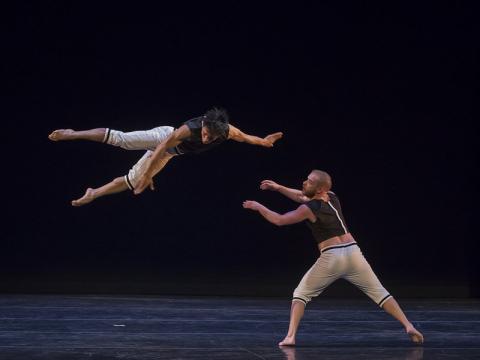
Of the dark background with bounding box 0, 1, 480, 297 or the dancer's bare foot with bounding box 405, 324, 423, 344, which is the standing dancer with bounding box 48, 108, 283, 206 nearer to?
the dancer's bare foot with bounding box 405, 324, 423, 344

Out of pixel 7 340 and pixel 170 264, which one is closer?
pixel 7 340

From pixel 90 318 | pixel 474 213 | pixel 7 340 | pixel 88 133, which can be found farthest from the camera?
pixel 474 213

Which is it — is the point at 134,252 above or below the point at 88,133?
below

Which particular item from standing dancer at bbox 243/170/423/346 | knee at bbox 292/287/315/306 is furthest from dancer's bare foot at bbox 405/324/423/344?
knee at bbox 292/287/315/306

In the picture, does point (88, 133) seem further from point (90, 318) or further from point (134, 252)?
point (134, 252)

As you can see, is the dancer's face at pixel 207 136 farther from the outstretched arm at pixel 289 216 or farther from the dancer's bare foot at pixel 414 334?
the dancer's bare foot at pixel 414 334

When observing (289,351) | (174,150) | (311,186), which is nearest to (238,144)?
(174,150)

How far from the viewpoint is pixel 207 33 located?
8.60 m

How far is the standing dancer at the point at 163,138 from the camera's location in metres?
5.36

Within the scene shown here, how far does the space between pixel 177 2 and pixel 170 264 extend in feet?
8.82

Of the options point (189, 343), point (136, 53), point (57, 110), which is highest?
point (136, 53)

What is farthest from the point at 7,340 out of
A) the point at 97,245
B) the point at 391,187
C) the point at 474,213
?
the point at 474,213

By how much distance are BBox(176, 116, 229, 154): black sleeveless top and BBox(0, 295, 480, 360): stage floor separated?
1.27 m

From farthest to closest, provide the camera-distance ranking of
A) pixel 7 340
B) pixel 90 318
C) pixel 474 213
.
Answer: pixel 474 213 → pixel 90 318 → pixel 7 340
